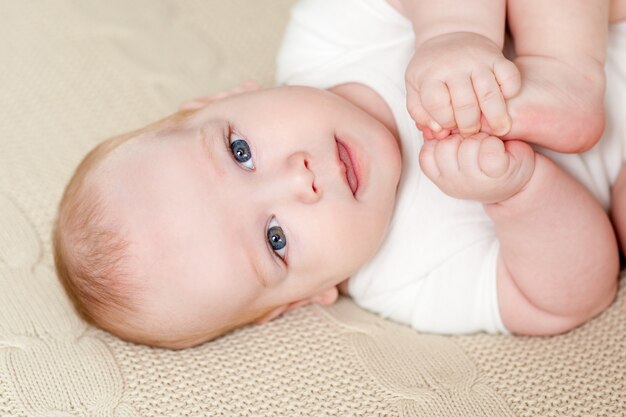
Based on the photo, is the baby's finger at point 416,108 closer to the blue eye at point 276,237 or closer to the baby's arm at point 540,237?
the baby's arm at point 540,237

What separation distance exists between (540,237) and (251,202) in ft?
1.56

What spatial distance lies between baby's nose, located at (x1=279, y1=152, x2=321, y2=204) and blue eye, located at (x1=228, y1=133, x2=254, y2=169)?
0.24 ft

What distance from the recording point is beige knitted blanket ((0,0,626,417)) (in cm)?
126

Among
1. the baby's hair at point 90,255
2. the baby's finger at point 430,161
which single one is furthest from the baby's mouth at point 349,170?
the baby's hair at point 90,255

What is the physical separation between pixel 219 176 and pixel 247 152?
0.07 metres

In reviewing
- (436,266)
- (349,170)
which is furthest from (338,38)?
(436,266)

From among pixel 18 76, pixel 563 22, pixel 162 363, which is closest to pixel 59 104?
Result: pixel 18 76

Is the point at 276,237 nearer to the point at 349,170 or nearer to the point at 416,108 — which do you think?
the point at 349,170

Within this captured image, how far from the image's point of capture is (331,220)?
4.43 ft

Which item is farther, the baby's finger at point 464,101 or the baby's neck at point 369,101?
the baby's neck at point 369,101

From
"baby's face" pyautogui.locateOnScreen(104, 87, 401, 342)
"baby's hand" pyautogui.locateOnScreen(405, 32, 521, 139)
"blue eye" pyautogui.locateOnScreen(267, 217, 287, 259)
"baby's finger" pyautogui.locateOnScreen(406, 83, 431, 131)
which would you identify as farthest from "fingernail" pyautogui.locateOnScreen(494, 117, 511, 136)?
"blue eye" pyautogui.locateOnScreen(267, 217, 287, 259)

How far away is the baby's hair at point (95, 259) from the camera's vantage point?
4.31 ft

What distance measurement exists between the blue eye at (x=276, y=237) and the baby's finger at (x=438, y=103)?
1.01ft

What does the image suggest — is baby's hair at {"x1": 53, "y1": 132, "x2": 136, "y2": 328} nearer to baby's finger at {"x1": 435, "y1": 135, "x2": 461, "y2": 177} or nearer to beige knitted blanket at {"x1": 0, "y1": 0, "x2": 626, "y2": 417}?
beige knitted blanket at {"x1": 0, "y1": 0, "x2": 626, "y2": 417}
